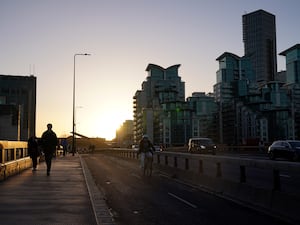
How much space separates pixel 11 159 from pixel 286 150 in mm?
19445

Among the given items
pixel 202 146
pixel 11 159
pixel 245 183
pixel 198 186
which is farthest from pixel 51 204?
pixel 202 146

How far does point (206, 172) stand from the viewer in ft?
53.6

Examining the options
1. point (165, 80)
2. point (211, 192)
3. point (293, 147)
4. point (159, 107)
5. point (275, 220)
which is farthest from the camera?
point (165, 80)

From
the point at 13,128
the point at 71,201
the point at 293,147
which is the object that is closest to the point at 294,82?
the point at 13,128

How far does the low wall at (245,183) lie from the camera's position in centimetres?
941

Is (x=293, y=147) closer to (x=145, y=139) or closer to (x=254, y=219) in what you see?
(x=145, y=139)

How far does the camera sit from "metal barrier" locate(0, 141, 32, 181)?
1639 centimetres

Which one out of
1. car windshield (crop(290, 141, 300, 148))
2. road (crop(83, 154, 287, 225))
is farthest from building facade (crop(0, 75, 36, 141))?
road (crop(83, 154, 287, 225))

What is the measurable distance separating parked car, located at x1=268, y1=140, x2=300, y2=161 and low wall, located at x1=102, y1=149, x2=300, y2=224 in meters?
13.7

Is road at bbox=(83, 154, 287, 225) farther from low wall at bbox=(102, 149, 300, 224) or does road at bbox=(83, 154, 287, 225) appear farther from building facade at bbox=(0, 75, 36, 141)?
building facade at bbox=(0, 75, 36, 141)

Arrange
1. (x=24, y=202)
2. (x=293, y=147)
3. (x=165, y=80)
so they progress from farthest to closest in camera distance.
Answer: (x=165, y=80), (x=293, y=147), (x=24, y=202)

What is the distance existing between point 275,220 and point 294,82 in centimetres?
9974

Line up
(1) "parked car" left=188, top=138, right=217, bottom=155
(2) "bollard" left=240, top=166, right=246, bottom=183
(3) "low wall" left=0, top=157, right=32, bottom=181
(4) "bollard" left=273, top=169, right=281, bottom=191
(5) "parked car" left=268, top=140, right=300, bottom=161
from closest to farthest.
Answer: (4) "bollard" left=273, top=169, right=281, bottom=191
(2) "bollard" left=240, top=166, right=246, bottom=183
(3) "low wall" left=0, top=157, right=32, bottom=181
(5) "parked car" left=268, top=140, right=300, bottom=161
(1) "parked car" left=188, top=138, right=217, bottom=155

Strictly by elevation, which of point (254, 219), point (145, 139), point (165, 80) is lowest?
point (254, 219)
